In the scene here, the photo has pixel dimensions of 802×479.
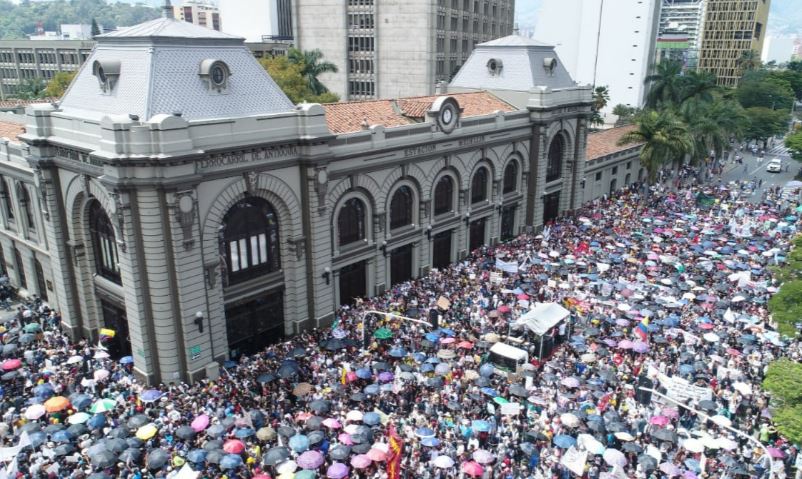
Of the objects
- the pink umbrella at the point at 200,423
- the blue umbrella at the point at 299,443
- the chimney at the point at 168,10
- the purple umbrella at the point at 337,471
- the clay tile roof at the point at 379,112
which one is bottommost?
the purple umbrella at the point at 337,471

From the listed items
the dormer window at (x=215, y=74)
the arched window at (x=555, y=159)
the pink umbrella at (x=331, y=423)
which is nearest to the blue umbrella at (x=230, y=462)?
the pink umbrella at (x=331, y=423)

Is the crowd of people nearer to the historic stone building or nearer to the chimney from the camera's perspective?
the historic stone building

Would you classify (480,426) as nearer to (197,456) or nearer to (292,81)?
(197,456)

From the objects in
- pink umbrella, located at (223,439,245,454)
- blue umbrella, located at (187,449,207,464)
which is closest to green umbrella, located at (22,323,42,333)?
blue umbrella, located at (187,449,207,464)

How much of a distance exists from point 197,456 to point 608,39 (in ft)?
370

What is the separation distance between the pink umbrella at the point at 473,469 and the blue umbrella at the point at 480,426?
7.98 feet

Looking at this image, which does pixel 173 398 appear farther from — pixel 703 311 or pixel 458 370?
pixel 703 311

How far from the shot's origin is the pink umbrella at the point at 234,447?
24.6 meters

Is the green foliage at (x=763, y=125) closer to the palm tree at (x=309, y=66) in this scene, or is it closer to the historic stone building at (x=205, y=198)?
the palm tree at (x=309, y=66)

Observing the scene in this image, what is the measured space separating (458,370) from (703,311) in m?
18.0

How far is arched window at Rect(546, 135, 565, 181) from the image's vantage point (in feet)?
189

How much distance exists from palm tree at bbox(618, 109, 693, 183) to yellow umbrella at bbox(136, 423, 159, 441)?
58.9 metres

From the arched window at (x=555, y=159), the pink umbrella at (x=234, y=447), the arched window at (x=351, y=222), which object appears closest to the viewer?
the pink umbrella at (x=234, y=447)

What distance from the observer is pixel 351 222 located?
1591 inches
